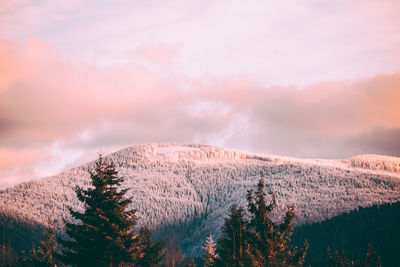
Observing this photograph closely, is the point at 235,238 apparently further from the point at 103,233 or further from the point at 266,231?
the point at 103,233

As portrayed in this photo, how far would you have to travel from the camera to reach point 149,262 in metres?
28.4

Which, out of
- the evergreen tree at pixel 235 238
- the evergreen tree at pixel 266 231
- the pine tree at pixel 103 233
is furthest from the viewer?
the evergreen tree at pixel 235 238

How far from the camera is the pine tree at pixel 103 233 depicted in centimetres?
2658

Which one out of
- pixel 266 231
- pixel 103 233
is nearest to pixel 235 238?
pixel 266 231

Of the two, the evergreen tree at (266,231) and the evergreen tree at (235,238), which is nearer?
the evergreen tree at (266,231)

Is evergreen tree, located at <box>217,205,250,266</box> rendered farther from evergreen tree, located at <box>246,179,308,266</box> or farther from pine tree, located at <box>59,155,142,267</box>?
pine tree, located at <box>59,155,142,267</box>

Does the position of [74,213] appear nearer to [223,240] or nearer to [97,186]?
[97,186]

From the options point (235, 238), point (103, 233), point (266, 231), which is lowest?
point (103, 233)

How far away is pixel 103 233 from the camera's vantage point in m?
26.7

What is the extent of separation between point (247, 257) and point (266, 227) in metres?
4.70

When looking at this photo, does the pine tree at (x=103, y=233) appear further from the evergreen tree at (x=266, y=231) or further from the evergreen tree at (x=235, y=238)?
the evergreen tree at (x=266, y=231)

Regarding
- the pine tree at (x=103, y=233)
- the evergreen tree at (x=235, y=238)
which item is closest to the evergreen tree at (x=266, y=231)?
the evergreen tree at (x=235, y=238)

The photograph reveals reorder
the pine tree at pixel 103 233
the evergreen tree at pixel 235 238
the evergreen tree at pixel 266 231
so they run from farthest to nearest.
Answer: the evergreen tree at pixel 235 238 → the evergreen tree at pixel 266 231 → the pine tree at pixel 103 233

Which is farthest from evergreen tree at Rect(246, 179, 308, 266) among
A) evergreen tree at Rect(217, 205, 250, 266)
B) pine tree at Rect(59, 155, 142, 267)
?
pine tree at Rect(59, 155, 142, 267)
